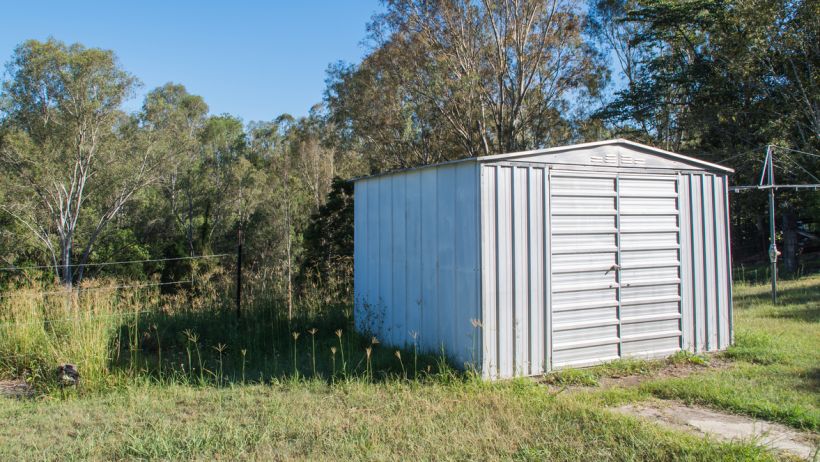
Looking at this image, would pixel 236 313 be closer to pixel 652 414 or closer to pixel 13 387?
pixel 13 387

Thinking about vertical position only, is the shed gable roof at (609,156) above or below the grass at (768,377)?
above

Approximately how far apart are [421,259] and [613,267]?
6.71ft

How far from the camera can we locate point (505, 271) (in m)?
5.71

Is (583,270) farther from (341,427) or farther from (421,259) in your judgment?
(341,427)

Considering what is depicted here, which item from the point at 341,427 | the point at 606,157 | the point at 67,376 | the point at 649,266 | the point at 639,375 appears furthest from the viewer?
the point at 649,266

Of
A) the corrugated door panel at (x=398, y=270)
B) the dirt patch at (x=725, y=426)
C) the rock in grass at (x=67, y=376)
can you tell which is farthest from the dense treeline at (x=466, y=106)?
the dirt patch at (x=725, y=426)

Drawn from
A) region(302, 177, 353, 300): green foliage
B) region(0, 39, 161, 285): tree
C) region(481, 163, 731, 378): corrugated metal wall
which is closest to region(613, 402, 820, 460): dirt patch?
region(481, 163, 731, 378): corrugated metal wall

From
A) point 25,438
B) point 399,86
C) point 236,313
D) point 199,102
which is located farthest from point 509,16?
point 199,102

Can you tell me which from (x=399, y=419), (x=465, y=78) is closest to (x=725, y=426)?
(x=399, y=419)

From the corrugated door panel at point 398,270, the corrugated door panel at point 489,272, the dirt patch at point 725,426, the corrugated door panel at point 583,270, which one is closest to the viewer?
the dirt patch at point 725,426

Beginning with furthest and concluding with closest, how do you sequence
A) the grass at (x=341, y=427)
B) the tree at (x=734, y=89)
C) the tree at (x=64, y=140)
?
the tree at (x=64, y=140) < the tree at (x=734, y=89) < the grass at (x=341, y=427)

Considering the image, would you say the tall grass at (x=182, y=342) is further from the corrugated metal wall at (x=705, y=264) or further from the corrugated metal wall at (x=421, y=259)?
the corrugated metal wall at (x=705, y=264)

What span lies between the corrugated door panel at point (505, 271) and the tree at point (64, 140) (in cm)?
1968

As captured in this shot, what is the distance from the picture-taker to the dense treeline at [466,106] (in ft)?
61.7
